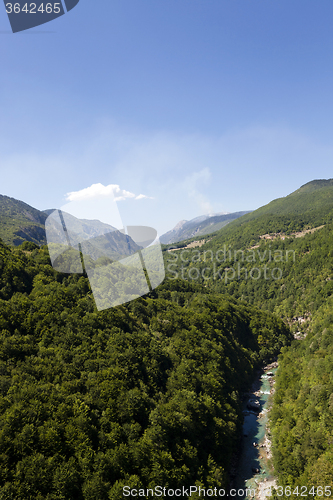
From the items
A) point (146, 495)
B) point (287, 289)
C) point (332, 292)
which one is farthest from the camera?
point (287, 289)

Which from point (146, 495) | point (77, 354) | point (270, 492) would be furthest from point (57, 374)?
point (270, 492)

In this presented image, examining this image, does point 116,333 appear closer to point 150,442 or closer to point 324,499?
point 150,442

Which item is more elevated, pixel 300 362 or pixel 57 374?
pixel 57 374

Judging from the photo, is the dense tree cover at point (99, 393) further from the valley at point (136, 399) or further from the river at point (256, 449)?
the river at point (256, 449)

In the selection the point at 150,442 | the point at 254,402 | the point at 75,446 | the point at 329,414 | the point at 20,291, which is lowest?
the point at 254,402

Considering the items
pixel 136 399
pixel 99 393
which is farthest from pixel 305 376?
pixel 99 393

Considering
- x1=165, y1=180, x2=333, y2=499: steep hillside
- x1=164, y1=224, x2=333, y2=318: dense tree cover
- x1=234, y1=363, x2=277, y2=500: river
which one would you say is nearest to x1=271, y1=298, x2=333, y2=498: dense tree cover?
x1=165, y1=180, x2=333, y2=499: steep hillside
